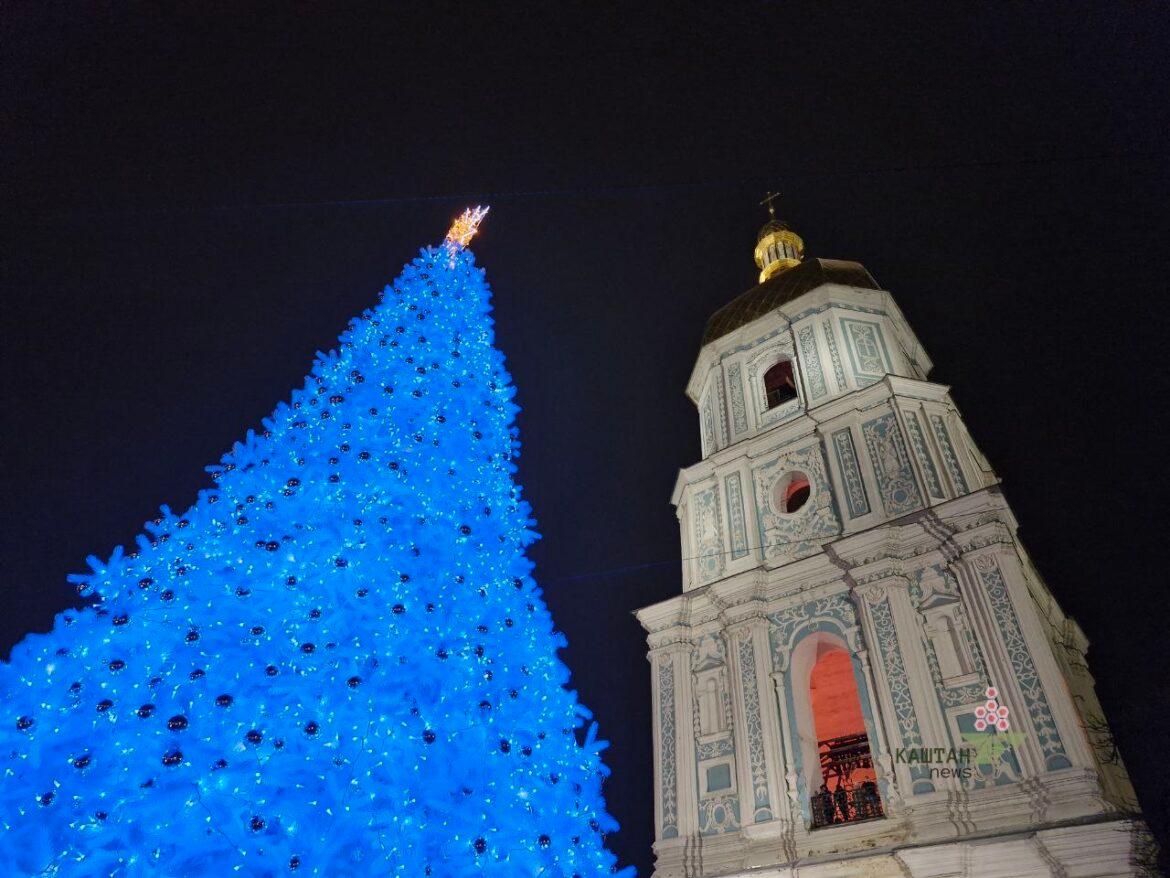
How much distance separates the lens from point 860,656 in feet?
34.4

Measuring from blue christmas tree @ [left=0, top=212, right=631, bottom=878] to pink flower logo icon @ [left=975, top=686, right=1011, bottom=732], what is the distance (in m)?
6.12

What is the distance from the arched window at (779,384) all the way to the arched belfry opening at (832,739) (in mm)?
5515

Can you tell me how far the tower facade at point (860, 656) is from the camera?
27.3ft

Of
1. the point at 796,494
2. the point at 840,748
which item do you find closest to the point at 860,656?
the point at 840,748

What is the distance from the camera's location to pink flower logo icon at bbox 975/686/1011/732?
28.9 ft

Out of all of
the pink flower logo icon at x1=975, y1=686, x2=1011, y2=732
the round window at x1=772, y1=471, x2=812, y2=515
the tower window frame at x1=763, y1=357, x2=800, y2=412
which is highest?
the tower window frame at x1=763, y1=357, x2=800, y2=412

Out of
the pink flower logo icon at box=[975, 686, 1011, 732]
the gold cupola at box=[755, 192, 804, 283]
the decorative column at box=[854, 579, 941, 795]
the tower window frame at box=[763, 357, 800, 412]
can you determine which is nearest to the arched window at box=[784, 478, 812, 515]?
the tower window frame at box=[763, 357, 800, 412]

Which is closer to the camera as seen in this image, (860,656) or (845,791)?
(845,791)

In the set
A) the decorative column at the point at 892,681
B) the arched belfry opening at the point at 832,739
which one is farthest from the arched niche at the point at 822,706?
the decorative column at the point at 892,681

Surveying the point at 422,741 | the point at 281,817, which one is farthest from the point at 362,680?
the point at 281,817

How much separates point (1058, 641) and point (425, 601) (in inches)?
488

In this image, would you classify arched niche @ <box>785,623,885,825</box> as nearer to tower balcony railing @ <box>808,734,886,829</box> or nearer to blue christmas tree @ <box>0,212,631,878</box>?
tower balcony railing @ <box>808,734,886,829</box>

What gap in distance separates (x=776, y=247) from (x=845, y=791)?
15555 millimetres

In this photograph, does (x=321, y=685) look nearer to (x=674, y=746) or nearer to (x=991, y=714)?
(x=991, y=714)
